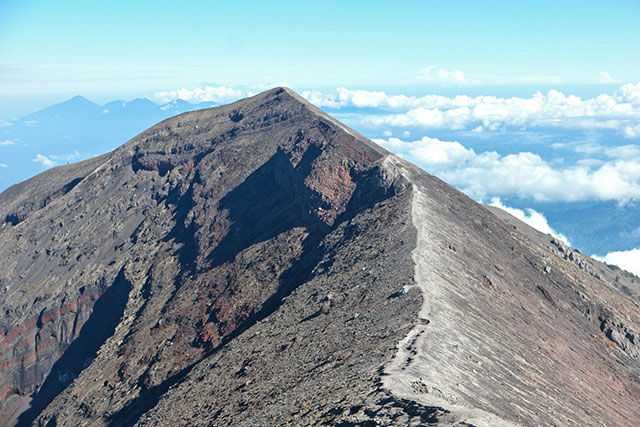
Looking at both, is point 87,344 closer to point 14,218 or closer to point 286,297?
point 286,297

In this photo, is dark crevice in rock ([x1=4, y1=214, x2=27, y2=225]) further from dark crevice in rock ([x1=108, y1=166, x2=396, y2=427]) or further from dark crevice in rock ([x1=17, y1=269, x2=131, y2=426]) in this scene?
dark crevice in rock ([x1=108, y1=166, x2=396, y2=427])

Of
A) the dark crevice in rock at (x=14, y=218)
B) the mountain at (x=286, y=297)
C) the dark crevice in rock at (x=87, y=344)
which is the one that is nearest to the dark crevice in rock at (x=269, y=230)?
the mountain at (x=286, y=297)

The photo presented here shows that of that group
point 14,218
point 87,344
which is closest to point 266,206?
point 87,344

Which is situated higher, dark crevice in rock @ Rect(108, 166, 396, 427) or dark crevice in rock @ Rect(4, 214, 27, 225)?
dark crevice in rock @ Rect(108, 166, 396, 427)

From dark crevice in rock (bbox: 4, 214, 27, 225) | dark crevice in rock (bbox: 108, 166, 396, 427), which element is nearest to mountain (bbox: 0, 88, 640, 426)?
dark crevice in rock (bbox: 108, 166, 396, 427)

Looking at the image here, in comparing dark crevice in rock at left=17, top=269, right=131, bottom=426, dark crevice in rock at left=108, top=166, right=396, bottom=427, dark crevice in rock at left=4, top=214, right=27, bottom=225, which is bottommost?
dark crevice in rock at left=17, top=269, right=131, bottom=426

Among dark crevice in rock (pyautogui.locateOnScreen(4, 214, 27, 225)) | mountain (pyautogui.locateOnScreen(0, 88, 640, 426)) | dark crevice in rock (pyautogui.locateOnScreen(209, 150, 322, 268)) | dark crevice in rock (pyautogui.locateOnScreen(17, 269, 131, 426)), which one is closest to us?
mountain (pyautogui.locateOnScreen(0, 88, 640, 426))
